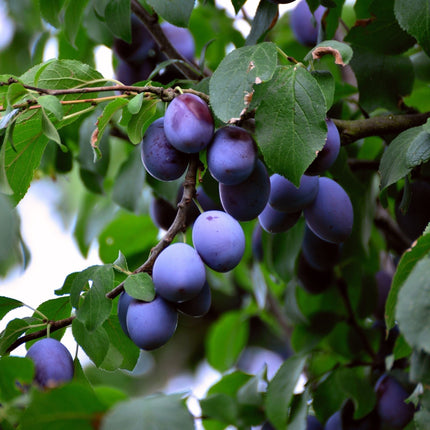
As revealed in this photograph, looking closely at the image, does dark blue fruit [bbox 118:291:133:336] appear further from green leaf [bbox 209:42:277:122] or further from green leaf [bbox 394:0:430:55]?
green leaf [bbox 394:0:430:55]

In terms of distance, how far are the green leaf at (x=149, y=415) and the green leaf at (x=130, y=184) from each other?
0.59 meters

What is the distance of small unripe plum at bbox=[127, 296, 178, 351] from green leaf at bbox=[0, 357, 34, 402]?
0.11m

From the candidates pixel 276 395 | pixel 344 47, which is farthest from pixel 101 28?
pixel 276 395

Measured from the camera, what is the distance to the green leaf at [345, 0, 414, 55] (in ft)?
2.54

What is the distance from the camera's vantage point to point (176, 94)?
643mm

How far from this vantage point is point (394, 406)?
0.83 meters

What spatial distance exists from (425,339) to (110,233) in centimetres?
84

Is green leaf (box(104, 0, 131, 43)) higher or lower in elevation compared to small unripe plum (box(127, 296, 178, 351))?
higher

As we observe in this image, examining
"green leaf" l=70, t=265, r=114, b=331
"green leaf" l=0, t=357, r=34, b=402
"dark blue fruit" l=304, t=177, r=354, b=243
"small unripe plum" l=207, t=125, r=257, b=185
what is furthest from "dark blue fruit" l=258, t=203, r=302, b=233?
"green leaf" l=0, t=357, r=34, b=402

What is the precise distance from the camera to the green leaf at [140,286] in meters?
0.55

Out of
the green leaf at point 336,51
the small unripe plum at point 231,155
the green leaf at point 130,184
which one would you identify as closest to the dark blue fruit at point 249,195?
the small unripe plum at point 231,155

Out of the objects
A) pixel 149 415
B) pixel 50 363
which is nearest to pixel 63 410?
pixel 149 415

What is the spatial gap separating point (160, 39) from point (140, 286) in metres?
0.47

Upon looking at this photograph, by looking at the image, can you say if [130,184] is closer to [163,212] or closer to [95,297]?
[163,212]
